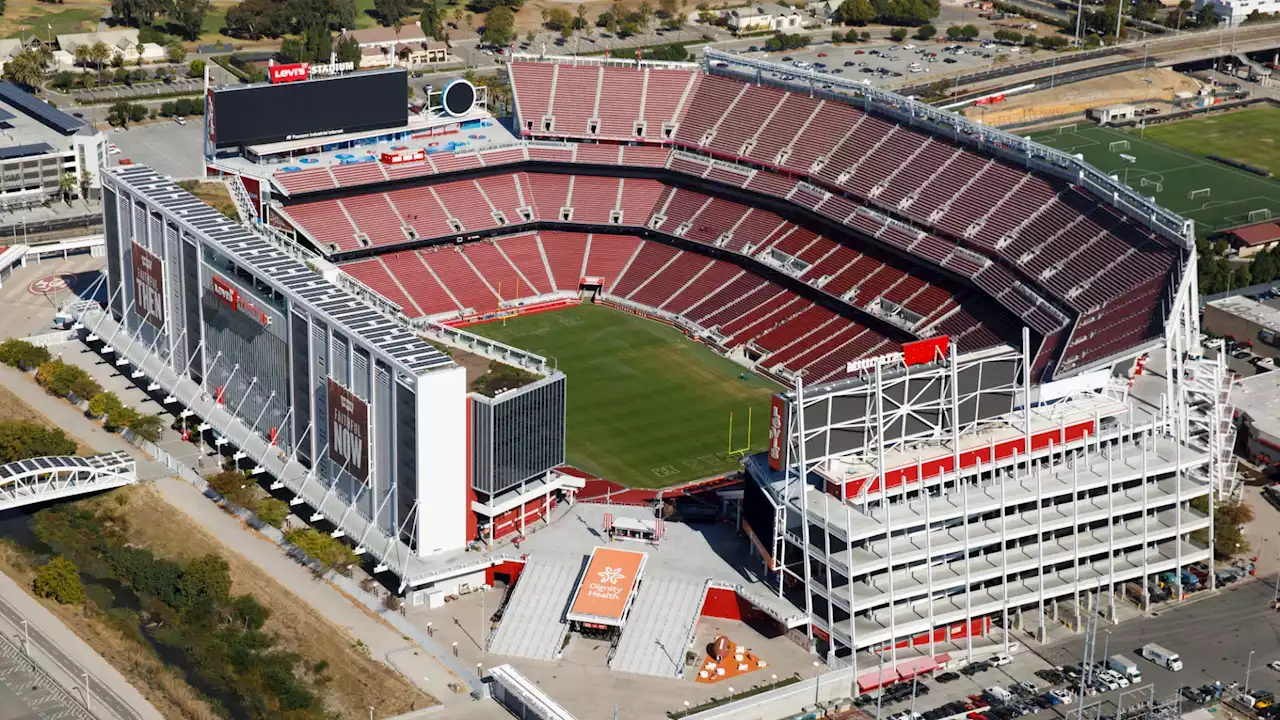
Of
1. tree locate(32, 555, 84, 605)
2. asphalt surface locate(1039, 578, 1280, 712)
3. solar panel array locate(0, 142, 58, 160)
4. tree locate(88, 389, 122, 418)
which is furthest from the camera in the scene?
solar panel array locate(0, 142, 58, 160)

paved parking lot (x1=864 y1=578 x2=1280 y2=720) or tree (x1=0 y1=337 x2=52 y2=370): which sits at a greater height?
tree (x1=0 y1=337 x2=52 y2=370)

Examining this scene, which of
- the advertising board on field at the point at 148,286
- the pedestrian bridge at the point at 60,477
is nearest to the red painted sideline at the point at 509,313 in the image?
the advertising board on field at the point at 148,286

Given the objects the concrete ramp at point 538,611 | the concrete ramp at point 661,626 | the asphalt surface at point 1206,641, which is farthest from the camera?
the concrete ramp at point 538,611

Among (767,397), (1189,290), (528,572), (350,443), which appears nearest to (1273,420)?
(1189,290)

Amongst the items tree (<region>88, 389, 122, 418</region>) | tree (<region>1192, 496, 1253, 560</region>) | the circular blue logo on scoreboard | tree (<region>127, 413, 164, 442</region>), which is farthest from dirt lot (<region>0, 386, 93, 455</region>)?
tree (<region>1192, 496, 1253, 560</region>)

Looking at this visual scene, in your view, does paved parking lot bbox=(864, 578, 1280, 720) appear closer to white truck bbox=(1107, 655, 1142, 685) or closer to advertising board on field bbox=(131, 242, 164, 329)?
white truck bbox=(1107, 655, 1142, 685)

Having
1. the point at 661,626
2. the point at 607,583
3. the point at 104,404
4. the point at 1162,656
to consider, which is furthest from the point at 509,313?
the point at 1162,656

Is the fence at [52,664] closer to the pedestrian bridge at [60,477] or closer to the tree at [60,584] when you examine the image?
the tree at [60,584]
